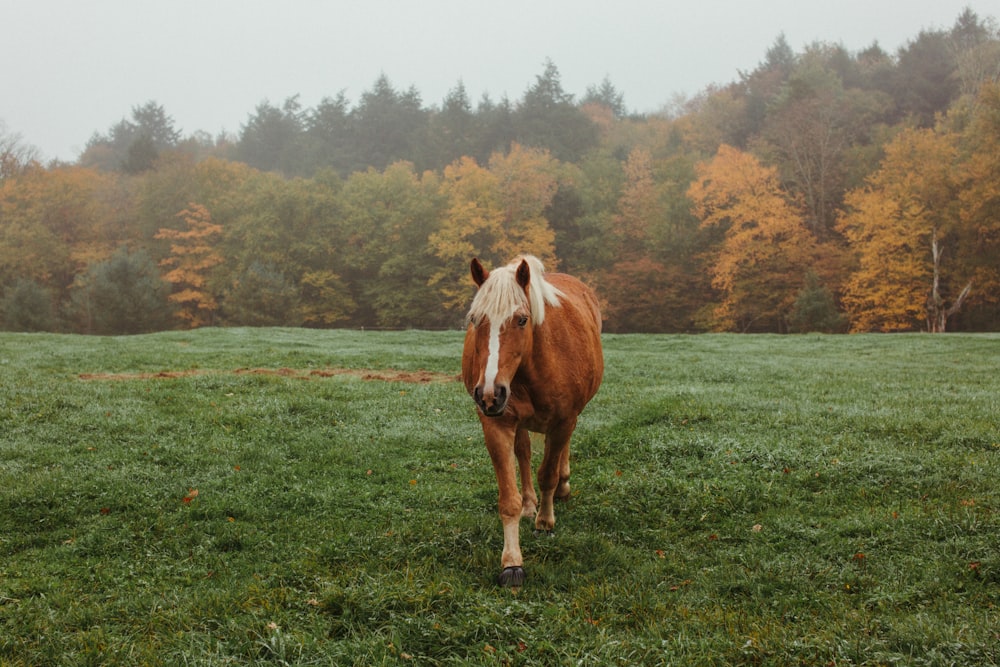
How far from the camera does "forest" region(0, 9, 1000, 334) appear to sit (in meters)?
42.5

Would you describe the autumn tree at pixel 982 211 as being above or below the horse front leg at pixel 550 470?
above

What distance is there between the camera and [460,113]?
3265 inches

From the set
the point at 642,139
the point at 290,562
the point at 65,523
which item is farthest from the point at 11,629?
the point at 642,139

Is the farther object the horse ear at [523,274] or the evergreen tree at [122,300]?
the evergreen tree at [122,300]

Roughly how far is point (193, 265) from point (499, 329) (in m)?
58.0

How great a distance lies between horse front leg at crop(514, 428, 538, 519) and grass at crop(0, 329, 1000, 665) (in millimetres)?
343

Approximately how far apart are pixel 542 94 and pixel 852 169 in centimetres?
4069

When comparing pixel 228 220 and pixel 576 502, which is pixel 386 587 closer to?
pixel 576 502

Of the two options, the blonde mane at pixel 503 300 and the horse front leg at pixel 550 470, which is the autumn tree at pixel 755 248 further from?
the blonde mane at pixel 503 300

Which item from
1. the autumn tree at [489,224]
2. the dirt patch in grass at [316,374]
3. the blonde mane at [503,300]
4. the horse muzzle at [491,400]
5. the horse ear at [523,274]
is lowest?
the dirt patch in grass at [316,374]

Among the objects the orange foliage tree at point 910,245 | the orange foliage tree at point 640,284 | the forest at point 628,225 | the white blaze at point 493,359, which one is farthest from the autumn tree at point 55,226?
the white blaze at point 493,359

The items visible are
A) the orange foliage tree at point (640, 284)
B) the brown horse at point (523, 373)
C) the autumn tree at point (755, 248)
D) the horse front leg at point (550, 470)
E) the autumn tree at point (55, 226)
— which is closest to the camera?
the brown horse at point (523, 373)

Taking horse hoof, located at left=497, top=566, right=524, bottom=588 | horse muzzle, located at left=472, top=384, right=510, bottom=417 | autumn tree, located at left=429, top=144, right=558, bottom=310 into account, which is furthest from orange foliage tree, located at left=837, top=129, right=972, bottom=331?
horse muzzle, located at left=472, top=384, right=510, bottom=417

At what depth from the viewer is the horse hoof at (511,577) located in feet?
17.3
